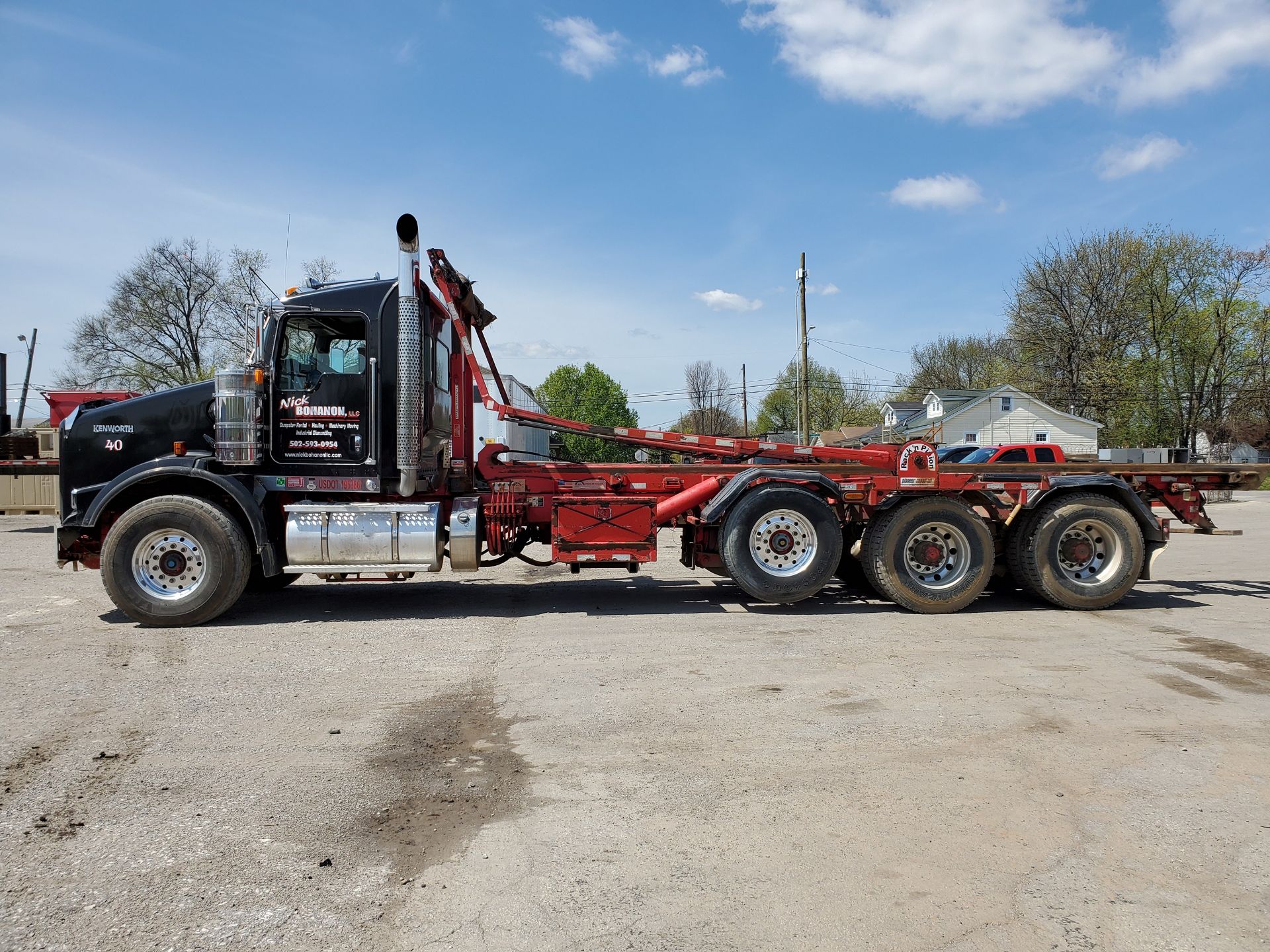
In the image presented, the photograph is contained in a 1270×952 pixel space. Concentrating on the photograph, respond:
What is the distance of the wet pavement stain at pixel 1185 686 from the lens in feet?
17.2

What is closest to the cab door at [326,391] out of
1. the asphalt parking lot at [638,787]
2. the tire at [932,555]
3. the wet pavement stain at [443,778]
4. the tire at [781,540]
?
the asphalt parking lot at [638,787]

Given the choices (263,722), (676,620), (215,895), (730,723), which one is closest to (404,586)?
(676,620)

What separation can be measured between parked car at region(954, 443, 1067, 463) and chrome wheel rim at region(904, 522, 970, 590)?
473 inches

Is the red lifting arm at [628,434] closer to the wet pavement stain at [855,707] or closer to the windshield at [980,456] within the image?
the wet pavement stain at [855,707]

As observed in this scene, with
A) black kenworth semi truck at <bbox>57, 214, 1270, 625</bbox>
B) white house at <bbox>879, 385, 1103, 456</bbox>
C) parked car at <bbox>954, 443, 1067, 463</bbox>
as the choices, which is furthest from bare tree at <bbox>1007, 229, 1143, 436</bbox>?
black kenworth semi truck at <bbox>57, 214, 1270, 625</bbox>

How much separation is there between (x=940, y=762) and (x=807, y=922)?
1.71 meters

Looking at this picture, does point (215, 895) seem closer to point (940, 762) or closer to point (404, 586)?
point (940, 762)

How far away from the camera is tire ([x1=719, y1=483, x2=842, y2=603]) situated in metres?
7.92

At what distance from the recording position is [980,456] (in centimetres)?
1966

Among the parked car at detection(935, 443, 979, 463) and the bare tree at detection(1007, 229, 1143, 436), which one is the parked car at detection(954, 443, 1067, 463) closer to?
the parked car at detection(935, 443, 979, 463)

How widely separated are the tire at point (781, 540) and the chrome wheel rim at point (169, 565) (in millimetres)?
4928

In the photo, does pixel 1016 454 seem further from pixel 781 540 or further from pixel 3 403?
pixel 3 403

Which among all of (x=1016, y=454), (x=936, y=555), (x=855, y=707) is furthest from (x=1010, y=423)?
(x=855, y=707)

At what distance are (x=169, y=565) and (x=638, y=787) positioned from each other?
A: 5.64 metres
